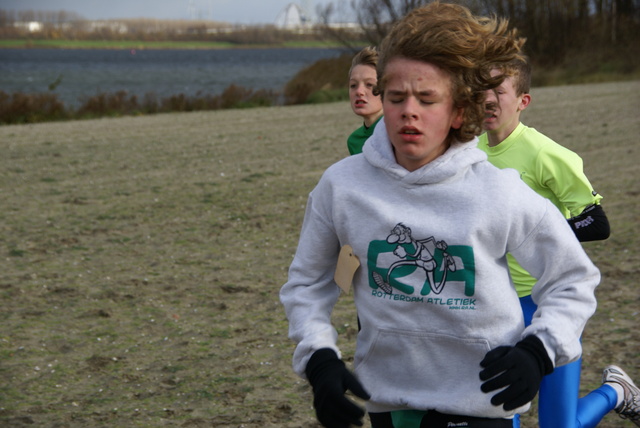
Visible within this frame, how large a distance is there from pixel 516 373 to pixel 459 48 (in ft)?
2.81

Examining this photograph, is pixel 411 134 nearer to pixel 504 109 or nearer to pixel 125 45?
pixel 504 109

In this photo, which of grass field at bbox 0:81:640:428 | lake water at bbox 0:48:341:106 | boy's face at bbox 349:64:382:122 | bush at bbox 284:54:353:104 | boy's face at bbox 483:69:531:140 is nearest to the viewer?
boy's face at bbox 483:69:531:140

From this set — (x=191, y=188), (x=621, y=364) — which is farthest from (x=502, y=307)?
(x=191, y=188)

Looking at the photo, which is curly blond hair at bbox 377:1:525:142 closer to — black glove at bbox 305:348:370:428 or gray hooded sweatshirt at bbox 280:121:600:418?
gray hooded sweatshirt at bbox 280:121:600:418

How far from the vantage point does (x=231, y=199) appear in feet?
33.1

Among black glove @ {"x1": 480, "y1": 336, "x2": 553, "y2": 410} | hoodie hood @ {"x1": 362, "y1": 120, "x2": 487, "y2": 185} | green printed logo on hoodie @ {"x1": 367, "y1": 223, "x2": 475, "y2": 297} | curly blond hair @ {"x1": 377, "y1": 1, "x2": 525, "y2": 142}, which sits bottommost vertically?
black glove @ {"x1": 480, "y1": 336, "x2": 553, "y2": 410}

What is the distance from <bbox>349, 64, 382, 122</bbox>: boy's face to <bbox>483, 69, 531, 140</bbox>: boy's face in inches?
34.0

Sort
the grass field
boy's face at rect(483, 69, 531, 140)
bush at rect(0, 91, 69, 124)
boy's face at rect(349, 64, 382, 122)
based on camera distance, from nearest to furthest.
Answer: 1. boy's face at rect(483, 69, 531, 140)
2. boy's face at rect(349, 64, 382, 122)
3. the grass field
4. bush at rect(0, 91, 69, 124)

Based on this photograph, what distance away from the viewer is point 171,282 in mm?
6738

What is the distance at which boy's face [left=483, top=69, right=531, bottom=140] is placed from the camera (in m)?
3.54

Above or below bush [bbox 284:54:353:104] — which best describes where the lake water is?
below

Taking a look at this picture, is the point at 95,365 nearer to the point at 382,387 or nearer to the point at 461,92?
the point at 382,387

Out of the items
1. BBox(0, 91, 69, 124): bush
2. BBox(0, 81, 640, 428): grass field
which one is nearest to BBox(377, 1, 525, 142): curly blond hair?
BBox(0, 81, 640, 428): grass field

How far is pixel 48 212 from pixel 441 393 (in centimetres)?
795
